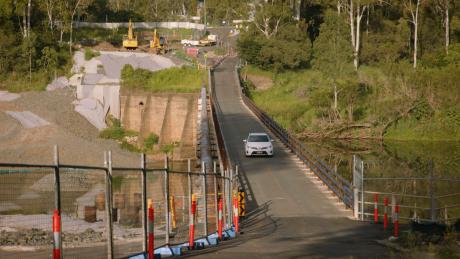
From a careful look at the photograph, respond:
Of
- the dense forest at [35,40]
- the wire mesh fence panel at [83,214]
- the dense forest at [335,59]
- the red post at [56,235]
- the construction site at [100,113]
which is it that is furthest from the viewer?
the dense forest at [35,40]

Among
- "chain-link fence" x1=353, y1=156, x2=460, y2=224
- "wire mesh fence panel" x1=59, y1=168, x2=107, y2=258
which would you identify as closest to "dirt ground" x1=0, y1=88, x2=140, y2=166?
"chain-link fence" x1=353, y1=156, x2=460, y2=224

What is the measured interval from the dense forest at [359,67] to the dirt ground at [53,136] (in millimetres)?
19162

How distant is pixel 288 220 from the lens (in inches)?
1339

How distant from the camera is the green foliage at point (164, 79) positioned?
92519mm

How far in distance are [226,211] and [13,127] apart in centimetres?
4982

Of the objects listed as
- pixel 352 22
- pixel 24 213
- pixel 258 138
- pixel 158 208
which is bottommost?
pixel 258 138

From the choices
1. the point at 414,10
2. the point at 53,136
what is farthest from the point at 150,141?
the point at 414,10

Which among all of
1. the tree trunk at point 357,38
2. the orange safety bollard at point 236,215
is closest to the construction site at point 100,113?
the orange safety bollard at point 236,215

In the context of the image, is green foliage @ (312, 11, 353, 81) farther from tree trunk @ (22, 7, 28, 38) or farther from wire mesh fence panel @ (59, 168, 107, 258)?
wire mesh fence panel @ (59, 168, 107, 258)

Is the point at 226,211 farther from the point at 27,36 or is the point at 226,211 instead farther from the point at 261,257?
the point at 27,36

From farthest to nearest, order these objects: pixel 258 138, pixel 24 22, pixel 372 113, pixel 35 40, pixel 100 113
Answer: pixel 24 22
pixel 35 40
pixel 372 113
pixel 100 113
pixel 258 138

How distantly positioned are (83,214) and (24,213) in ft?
10.8

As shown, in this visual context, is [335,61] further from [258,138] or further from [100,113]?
[258,138]

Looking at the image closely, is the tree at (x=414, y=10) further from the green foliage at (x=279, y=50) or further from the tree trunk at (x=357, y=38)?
the green foliage at (x=279, y=50)
